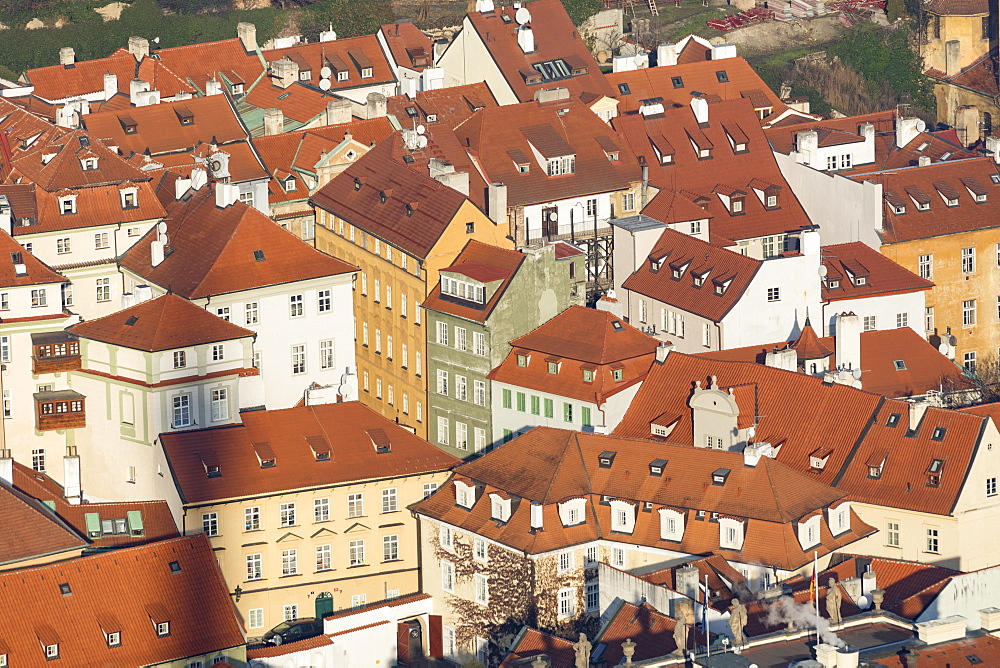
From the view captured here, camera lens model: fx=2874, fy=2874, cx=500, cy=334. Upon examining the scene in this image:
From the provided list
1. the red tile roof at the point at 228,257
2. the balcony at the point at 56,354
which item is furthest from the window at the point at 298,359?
the balcony at the point at 56,354

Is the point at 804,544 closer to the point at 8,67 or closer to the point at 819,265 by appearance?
the point at 819,265

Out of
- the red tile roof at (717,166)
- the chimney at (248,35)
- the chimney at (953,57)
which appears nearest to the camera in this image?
the red tile roof at (717,166)

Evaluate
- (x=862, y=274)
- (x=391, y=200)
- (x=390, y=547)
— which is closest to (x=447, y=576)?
(x=390, y=547)

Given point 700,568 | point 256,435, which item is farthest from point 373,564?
point 700,568

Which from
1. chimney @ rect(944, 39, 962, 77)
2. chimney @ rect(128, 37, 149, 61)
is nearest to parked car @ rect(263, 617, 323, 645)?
chimney @ rect(128, 37, 149, 61)

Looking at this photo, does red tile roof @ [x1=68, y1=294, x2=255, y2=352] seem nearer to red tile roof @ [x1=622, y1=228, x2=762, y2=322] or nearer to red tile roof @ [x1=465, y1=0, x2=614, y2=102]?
red tile roof @ [x1=622, y1=228, x2=762, y2=322]

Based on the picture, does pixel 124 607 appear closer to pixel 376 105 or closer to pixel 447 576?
pixel 447 576

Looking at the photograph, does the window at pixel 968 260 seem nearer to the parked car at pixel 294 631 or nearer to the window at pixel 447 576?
the window at pixel 447 576
